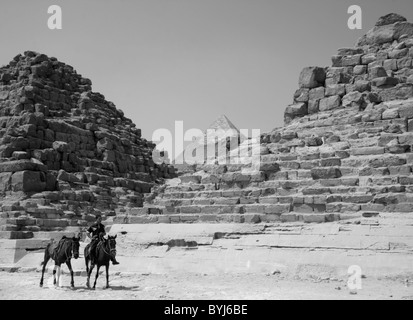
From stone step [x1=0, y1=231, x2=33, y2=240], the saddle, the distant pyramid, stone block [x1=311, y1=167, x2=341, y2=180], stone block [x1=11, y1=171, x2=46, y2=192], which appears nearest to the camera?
the saddle

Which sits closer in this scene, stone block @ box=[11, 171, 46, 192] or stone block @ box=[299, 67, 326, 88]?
stone block @ box=[299, 67, 326, 88]

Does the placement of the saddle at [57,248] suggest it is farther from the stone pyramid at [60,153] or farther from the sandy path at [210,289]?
the stone pyramid at [60,153]

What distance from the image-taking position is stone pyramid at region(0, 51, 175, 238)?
2717 centimetres

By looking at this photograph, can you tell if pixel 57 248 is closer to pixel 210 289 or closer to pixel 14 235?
pixel 210 289

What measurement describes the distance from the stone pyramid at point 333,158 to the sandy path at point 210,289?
2.91 metres

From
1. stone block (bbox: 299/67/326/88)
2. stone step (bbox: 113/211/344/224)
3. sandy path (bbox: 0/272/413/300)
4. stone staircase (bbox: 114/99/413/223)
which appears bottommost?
sandy path (bbox: 0/272/413/300)

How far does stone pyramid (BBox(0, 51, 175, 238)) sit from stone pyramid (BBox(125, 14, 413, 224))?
7.44m

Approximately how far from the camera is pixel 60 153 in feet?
107

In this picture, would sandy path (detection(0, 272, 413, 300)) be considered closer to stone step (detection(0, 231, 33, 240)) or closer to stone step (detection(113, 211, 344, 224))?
stone step (detection(113, 211, 344, 224))

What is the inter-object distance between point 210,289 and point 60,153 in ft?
71.9

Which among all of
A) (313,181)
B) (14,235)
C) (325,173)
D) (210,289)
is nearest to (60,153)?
(14,235)

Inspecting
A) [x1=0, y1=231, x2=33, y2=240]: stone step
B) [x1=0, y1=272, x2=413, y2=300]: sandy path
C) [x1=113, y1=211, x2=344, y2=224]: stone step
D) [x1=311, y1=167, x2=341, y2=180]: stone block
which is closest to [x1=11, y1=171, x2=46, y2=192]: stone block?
[x1=0, y1=231, x2=33, y2=240]: stone step
